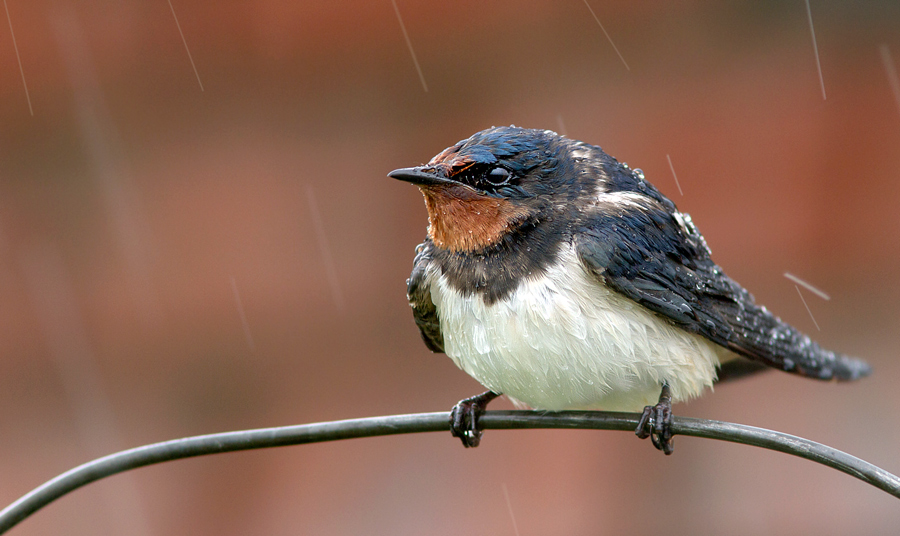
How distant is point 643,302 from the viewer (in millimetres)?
1898

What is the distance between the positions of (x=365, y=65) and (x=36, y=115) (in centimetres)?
207

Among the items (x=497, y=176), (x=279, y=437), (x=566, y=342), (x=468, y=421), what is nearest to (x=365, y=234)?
(x=468, y=421)

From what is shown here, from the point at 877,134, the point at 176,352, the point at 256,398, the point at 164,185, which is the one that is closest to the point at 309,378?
the point at 256,398

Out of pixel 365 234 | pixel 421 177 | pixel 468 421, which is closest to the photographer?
pixel 421 177

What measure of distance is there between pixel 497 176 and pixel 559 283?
277mm

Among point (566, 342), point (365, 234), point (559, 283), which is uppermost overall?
point (365, 234)

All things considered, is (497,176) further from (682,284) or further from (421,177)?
(682,284)

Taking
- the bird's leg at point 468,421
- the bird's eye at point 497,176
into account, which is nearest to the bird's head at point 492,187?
the bird's eye at point 497,176

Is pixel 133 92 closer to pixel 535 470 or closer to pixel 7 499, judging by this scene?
pixel 7 499

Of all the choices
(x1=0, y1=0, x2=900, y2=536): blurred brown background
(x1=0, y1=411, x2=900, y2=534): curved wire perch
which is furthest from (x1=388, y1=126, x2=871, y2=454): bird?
(x1=0, y1=0, x2=900, y2=536): blurred brown background

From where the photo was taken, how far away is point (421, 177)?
1.81m

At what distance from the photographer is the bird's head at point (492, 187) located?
1876 millimetres

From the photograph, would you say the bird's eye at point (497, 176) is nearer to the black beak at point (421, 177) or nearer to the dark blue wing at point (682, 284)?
the black beak at point (421, 177)

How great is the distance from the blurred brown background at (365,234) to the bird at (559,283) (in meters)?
2.89
